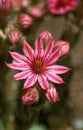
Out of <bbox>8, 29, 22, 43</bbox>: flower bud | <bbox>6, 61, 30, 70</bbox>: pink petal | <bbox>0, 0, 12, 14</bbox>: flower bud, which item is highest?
<bbox>0, 0, 12, 14</bbox>: flower bud

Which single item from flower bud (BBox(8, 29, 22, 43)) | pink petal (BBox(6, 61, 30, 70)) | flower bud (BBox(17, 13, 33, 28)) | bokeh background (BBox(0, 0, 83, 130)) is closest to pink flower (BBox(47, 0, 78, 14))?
bokeh background (BBox(0, 0, 83, 130))

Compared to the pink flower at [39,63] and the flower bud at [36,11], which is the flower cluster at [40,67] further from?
the flower bud at [36,11]

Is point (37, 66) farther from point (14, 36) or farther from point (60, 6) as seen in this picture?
point (60, 6)

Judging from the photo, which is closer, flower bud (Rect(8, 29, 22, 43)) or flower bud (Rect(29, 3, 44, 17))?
flower bud (Rect(8, 29, 22, 43))

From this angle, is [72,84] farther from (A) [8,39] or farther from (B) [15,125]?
(A) [8,39]

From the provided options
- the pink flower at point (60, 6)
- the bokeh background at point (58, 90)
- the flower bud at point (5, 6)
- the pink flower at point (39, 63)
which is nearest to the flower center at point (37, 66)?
the pink flower at point (39, 63)

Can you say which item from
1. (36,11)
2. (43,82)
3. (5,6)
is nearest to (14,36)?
(5,6)

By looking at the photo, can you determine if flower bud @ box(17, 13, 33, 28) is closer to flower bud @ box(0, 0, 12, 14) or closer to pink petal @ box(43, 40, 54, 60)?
flower bud @ box(0, 0, 12, 14)
